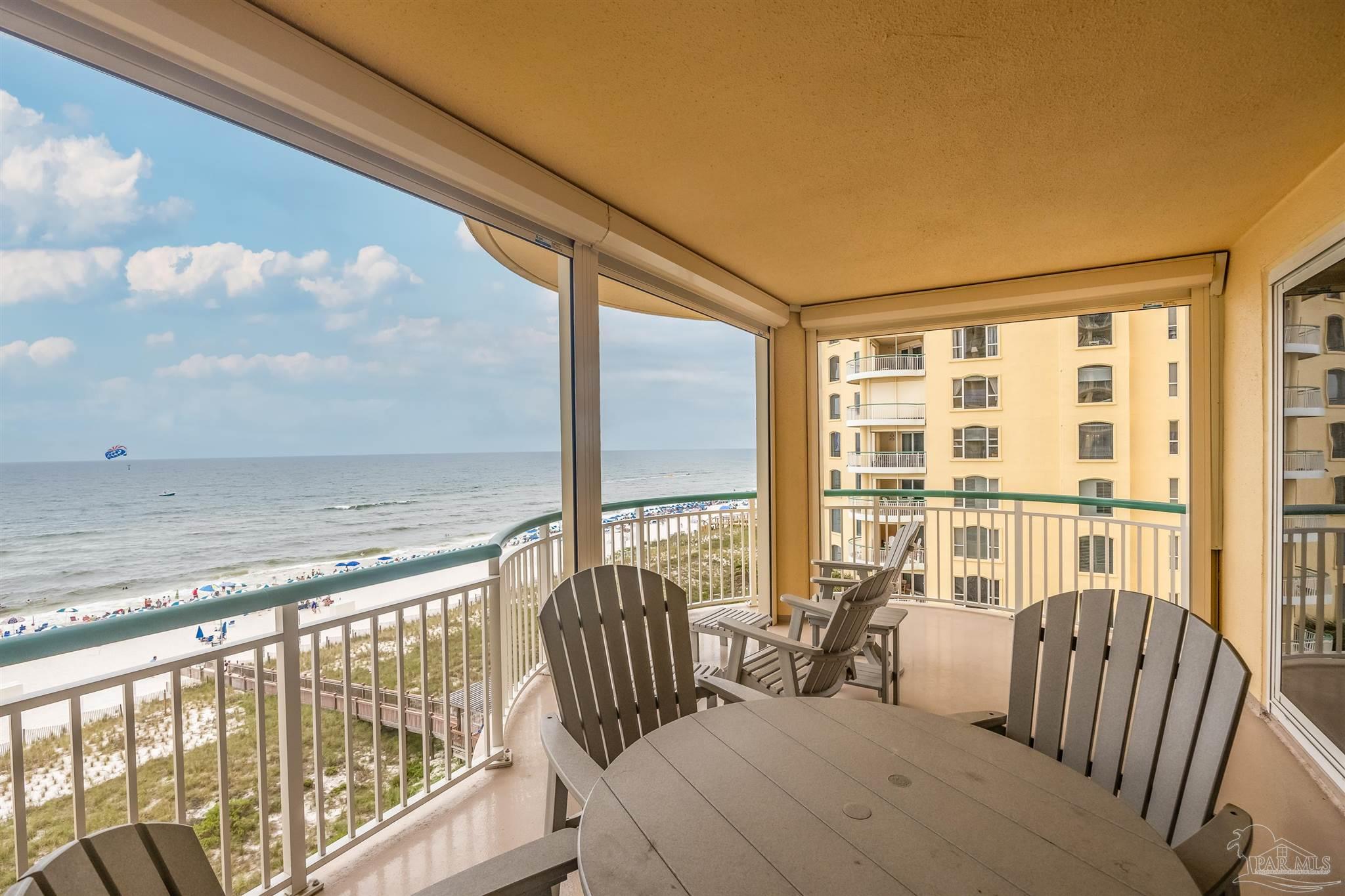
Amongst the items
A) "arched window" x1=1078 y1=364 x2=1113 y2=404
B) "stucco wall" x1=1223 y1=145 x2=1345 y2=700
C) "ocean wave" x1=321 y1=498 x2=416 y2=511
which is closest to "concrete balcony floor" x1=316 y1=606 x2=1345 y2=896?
"stucco wall" x1=1223 y1=145 x2=1345 y2=700

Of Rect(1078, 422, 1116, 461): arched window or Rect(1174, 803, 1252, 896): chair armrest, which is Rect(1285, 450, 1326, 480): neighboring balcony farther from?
Rect(1078, 422, 1116, 461): arched window

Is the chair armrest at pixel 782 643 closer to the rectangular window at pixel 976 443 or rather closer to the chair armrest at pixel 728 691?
the chair armrest at pixel 728 691

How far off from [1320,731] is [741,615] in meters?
2.45

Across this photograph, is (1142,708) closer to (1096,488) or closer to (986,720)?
(986,720)

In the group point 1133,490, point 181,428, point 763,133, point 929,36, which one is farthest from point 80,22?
point 1133,490

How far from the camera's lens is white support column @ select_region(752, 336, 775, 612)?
4.67 m

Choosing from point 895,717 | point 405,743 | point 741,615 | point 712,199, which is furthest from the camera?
point 741,615

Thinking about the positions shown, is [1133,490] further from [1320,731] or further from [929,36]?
[929,36]

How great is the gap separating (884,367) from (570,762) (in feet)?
69.9

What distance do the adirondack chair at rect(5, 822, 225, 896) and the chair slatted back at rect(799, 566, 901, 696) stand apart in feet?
6.31

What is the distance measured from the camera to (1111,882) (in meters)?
0.85

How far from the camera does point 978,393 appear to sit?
1978 centimetres

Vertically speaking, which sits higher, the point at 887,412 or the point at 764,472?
the point at 887,412

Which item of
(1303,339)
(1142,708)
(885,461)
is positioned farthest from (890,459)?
(1142,708)
